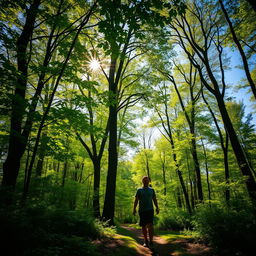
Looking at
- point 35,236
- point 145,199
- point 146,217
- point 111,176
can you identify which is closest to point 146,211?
point 146,217

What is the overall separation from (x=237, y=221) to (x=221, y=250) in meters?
0.82

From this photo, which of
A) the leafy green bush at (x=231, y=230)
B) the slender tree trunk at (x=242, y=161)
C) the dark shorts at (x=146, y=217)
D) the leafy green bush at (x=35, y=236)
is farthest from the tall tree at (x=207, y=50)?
the leafy green bush at (x=35, y=236)

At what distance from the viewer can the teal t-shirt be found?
4.45 m

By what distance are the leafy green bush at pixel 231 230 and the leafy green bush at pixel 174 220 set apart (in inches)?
238

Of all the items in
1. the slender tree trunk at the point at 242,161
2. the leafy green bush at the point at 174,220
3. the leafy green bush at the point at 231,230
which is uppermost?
the slender tree trunk at the point at 242,161

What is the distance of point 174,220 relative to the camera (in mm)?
10484

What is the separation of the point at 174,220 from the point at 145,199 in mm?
8067

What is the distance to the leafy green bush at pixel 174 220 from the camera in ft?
32.2

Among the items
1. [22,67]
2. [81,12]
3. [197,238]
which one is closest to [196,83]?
[81,12]

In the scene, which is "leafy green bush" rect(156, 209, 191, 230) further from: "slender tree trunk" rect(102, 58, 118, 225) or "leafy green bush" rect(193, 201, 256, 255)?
"leafy green bush" rect(193, 201, 256, 255)

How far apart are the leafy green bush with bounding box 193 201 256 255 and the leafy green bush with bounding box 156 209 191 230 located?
604cm

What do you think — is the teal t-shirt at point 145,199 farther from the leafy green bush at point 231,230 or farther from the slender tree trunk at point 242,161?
the slender tree trunk at point 242,161

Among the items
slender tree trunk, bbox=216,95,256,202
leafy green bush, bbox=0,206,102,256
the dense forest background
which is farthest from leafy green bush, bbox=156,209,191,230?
leafy green bush, bbox=0,206,102,256

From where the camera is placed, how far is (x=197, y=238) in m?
5.20
